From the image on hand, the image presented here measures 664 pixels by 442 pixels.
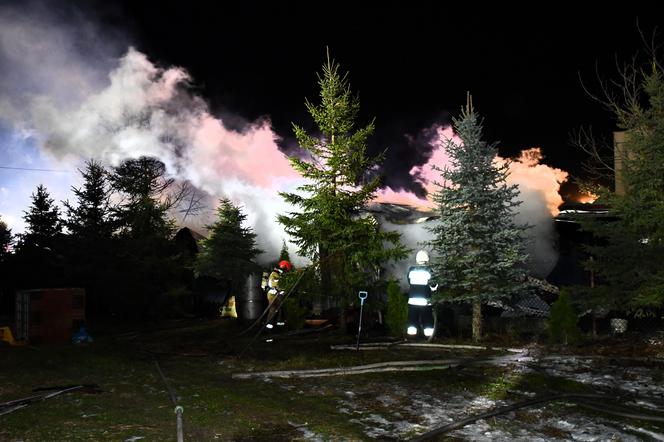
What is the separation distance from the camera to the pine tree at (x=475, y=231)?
1348 cm

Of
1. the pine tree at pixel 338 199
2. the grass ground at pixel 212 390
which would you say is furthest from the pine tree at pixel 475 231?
the grass ground at pixel 212 390

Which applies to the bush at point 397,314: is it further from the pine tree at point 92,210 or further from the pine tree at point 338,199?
the pine tree at point 92,210

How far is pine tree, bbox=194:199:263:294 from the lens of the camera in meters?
25.9

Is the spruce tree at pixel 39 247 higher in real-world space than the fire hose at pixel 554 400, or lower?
higher

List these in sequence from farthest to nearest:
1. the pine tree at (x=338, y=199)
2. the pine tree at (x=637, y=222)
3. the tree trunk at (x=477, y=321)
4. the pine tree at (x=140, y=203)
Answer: the pine tree at (x=140, y=203) < the pine tree at (x=338, y=199) < the tree trunk at (x=477, y=321) < the pine tree at (x=637, y=222)

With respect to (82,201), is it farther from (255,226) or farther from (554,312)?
(554,312)

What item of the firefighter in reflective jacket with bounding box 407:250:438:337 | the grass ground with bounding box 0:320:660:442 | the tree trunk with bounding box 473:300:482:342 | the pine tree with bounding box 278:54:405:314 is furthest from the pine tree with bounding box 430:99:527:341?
the grass ground with bounding box 0:320:660:442

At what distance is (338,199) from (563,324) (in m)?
7.25

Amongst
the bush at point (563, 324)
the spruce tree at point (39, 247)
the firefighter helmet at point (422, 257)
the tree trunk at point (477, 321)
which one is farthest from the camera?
the spruce tree at point (39, 247)

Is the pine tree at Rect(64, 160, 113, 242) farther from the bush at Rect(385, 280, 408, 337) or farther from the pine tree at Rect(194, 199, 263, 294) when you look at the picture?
the bush at Rect(385, 280, 408, 337)

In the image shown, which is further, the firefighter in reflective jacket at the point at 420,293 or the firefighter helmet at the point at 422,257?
the firefighter helmet at the point at 422,257

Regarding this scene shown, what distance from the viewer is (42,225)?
107ft

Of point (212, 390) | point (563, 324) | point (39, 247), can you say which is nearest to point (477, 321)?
point (563, 324)

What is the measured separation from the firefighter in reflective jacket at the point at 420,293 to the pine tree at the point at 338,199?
1.39m
